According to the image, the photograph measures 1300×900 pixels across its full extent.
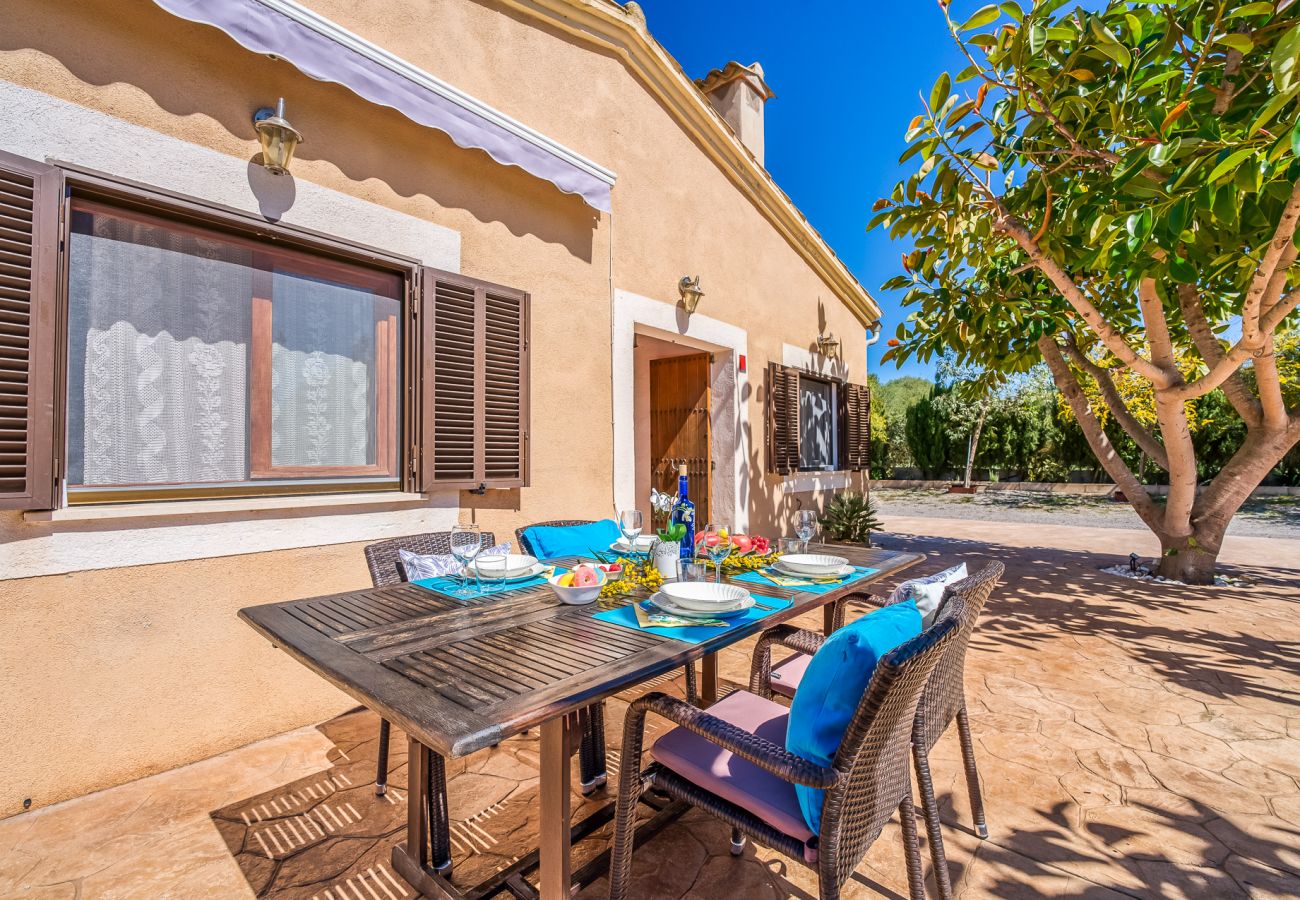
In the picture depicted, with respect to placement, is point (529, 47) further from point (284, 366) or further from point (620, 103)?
point (284, 366)

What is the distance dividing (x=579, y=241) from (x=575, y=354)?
0.89m

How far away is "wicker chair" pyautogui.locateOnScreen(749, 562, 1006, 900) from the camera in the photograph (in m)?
1.76

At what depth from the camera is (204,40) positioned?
9.05 ft

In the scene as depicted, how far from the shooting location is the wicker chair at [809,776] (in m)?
1.25

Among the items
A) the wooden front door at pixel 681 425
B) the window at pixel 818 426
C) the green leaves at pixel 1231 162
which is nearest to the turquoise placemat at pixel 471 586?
the green leaves at pixel 1231 162

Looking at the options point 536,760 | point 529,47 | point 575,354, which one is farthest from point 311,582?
point 529,47

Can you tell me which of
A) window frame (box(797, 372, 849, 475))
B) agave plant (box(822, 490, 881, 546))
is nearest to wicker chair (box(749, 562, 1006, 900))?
agave plant (box(822, 490, 881, 546))

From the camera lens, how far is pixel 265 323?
9.86 feet

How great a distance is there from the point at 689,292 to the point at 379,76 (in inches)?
118

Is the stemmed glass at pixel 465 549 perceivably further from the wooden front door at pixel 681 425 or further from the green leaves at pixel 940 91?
the wooden front door at pixel 681 425

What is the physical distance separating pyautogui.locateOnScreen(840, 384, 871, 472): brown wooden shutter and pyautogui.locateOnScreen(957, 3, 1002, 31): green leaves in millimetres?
5322

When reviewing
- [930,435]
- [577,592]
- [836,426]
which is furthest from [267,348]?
[930,435]

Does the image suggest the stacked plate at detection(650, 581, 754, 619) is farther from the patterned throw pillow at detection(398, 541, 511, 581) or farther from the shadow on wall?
the shadow on wall

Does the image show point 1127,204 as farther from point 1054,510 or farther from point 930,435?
point 930,435
